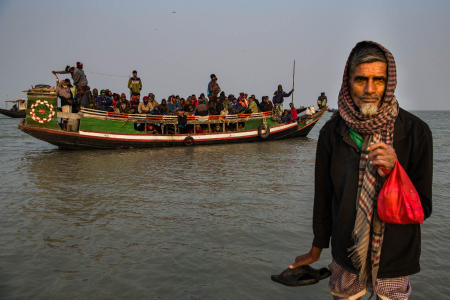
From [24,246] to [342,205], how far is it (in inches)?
170

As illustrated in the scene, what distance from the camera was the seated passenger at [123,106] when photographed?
1619cm

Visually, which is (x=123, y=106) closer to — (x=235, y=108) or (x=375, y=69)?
(x=235, y=108)

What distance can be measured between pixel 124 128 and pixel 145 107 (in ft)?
4.88

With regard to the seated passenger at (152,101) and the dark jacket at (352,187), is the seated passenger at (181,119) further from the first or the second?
the dark jacket at (352,187)

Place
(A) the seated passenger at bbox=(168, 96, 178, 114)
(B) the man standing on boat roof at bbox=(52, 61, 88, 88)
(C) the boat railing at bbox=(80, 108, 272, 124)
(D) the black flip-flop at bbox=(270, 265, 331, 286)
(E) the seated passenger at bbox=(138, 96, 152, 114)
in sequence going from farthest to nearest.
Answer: (A) the seated passenger at bbox=(168, 96, 178, 114)
(E) the seated passenger at bbox=(138, 96, 152, 114)
(C) the boat railing at bbox=(80, 108, 272, 124)
(B) the man standing on boat roof at bbox=(52, 61, 88, 88)
(D) the black flip-flop at bbox=(270, 265, 331, 286)

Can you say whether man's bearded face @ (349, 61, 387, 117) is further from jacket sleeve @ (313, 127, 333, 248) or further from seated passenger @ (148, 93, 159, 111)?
seated passenger @ (148, 93, 159, 111)

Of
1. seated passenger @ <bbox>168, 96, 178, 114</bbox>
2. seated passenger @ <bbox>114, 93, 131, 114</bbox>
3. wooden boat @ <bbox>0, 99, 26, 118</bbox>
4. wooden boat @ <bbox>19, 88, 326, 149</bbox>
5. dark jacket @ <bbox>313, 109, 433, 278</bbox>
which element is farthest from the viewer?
wooden boat @ <bbox>0, 99, 26, 118</bbox>

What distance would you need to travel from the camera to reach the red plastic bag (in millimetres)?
1474

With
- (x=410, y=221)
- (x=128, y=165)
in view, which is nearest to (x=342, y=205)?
(x=410, y=221)

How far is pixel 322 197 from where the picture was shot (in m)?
1.86

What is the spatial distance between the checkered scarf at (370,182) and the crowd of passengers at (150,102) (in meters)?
14.8

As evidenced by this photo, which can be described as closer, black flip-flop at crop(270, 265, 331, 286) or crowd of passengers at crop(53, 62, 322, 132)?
black flip-flop at crop(270, 265, 331, 286)

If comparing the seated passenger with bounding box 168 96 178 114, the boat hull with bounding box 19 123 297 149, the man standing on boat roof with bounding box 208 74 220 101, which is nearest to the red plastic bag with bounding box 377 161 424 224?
the boat hull with bounding box 19 123 297 149

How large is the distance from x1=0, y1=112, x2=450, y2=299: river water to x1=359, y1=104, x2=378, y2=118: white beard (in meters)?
2.36
